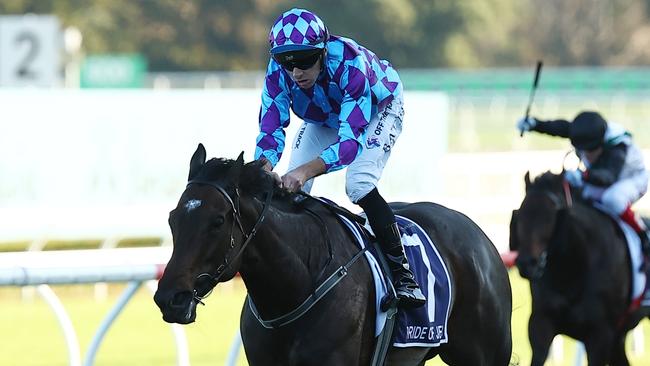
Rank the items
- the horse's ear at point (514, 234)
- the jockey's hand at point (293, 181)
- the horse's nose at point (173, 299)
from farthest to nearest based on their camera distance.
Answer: the horse's ear at point (514, 234), the jockey's hand at point (293, 181), the horse's nose at point (173, 299)

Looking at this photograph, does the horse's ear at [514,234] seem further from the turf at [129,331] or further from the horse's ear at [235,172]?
the horse's ear at [235,172]

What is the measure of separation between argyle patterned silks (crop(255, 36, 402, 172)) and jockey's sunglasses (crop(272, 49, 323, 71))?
0.10 m

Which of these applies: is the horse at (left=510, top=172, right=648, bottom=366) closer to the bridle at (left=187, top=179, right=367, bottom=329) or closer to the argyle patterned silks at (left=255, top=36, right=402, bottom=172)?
the argyle patterned silks at (left=255, top=36, right=402, bottom=172)

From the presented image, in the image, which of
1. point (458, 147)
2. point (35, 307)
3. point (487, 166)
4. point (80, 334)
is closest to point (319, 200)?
point (80, 334)

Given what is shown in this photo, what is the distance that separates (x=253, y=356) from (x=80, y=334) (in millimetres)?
4925

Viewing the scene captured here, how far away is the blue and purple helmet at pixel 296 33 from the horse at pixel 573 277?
2077 millimetres

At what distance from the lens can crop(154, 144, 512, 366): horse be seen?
3723mm

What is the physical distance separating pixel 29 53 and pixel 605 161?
876 cm

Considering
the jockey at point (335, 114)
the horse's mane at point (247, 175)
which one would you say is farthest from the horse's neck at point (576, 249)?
the horse's mane at point (247, 175)

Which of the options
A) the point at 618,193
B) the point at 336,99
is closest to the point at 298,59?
the point at 336,99

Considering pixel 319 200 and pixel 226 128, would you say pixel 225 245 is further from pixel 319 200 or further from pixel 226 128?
pixel 226 128

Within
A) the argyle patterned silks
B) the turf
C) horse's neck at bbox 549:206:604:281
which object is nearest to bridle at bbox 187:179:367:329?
the argyle patterned silks

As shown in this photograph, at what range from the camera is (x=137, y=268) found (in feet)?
18.8

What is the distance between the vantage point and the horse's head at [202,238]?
3.64 metres
